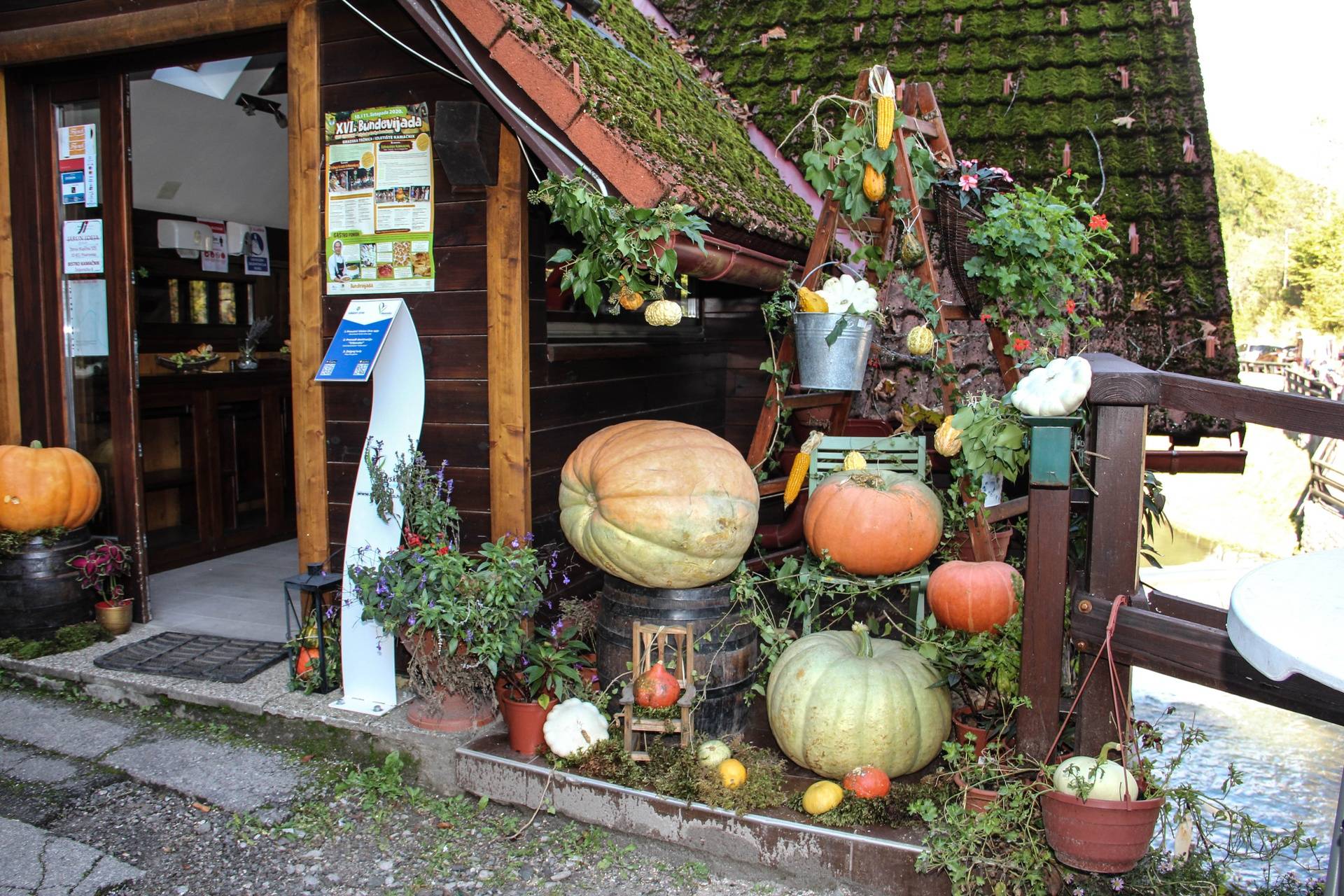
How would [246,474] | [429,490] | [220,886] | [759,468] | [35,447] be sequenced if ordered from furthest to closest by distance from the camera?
[246,474] → [35,447] → [759,468] → [429,490] → [220,886]

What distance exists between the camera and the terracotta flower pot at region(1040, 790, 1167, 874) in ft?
8.58

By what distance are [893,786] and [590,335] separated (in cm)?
257

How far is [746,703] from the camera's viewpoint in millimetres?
4012

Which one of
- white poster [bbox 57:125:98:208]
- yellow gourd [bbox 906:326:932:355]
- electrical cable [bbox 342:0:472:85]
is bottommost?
yellow gourd [bbox 906:326:932:355]

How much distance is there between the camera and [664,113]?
4.86 metres

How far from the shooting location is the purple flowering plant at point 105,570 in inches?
206

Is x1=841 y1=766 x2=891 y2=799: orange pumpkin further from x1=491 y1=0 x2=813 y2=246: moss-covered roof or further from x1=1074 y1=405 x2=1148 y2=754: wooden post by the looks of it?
x1=491 y1=0 x2=813 y2=246: moss-covered roof

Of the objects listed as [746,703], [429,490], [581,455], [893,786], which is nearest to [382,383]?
[429,490]

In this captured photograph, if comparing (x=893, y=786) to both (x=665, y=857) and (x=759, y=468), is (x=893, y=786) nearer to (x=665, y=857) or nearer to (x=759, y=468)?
(x=665, y=857)

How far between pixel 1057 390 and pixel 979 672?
1.29 m

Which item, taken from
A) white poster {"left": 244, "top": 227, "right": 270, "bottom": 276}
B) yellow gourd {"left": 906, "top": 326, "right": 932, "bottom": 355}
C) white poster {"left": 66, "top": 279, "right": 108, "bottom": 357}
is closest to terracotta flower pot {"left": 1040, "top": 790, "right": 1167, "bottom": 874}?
yellow gourd {"left": 906, "top": 326, "right": 932, "bottom": 355}

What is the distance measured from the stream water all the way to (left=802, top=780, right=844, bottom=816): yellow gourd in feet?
5.00

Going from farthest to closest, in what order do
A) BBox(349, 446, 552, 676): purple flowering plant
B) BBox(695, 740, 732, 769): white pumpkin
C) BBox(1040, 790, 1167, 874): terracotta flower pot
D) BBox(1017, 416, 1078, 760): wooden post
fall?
BBox(349, 446, 552, 676): purple flowering plant < BBox(695, 740, 732, 769): white pumpkin < BBox(1017, 416, 1078, 760): wooden post < BBox(1040, 790, 1167, 874): terracotta flower pot

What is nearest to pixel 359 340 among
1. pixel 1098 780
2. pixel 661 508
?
pixel 661 508
